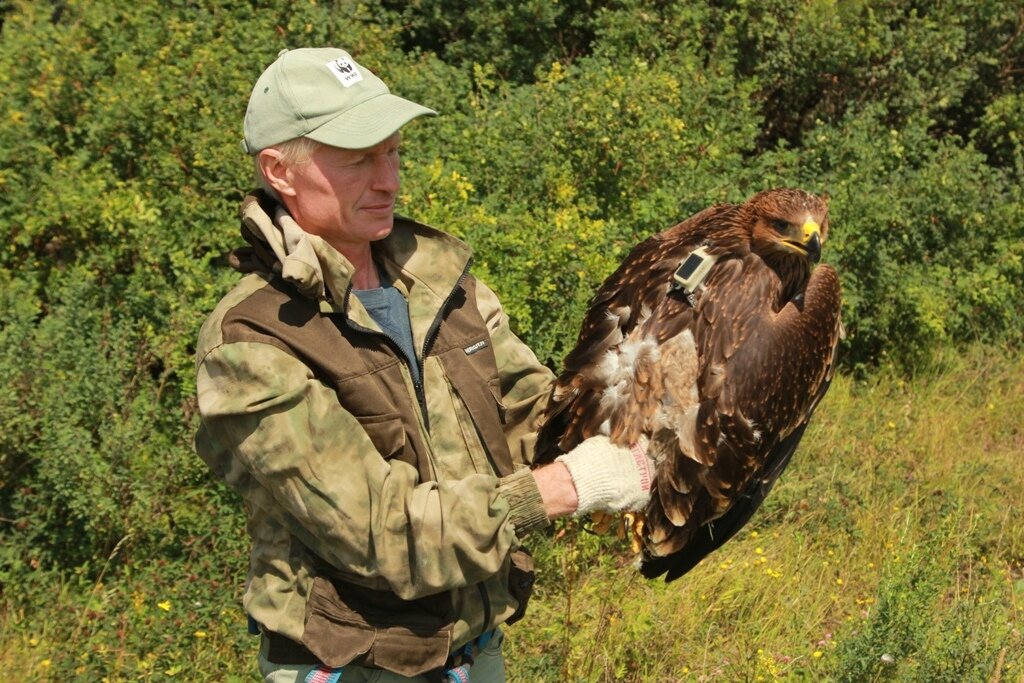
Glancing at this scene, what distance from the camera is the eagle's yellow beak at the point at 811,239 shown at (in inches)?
143

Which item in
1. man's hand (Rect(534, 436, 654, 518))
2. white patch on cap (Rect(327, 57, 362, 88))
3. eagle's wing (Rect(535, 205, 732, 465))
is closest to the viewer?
white patch on cap (Rect(327, 57, 362, 88))

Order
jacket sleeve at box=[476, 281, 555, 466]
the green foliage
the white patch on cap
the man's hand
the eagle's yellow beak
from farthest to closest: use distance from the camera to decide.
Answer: the green foliage → the eagle's yellow beak → jacket sleeve at box=[476, 281, 555, 466] → the man's hand → the white patch on cap

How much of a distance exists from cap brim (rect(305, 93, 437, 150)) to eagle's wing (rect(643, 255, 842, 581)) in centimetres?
120

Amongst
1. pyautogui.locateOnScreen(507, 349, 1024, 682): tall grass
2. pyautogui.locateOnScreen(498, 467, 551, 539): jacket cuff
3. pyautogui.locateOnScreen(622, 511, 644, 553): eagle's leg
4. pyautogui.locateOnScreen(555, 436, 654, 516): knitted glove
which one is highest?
pyautogui.locateOnScreen(498, 467, 551, 539): jacket cuff

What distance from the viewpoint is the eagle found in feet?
10.8

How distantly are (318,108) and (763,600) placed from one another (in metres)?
3.36

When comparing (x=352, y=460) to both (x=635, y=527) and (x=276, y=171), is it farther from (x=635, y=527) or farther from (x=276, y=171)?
(x=635, y=527)

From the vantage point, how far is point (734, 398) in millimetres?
3316

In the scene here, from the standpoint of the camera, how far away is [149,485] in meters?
5.31

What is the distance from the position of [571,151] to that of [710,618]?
2.97 m

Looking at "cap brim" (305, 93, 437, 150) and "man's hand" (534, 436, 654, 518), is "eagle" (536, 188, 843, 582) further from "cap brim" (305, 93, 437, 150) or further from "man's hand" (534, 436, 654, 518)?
"cap brim" (305, 93, 437, 150)

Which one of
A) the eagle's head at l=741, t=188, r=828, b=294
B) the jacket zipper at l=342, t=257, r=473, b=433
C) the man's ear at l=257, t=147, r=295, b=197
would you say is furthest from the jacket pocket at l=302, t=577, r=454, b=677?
the eagle's head at l=741, t=188, r=828, b=294

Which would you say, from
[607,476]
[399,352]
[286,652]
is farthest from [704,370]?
[286,652]

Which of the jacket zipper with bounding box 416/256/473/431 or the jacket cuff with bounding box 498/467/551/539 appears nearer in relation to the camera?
the jacket cuff with bounding box 498/467/551/539
